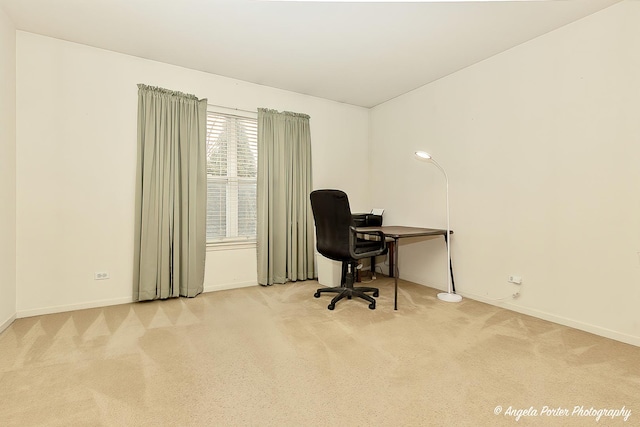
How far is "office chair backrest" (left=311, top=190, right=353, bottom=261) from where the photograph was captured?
9.08 ft

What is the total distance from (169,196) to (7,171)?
1.23m

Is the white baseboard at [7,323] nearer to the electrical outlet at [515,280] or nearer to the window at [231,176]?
the window at [231,176]

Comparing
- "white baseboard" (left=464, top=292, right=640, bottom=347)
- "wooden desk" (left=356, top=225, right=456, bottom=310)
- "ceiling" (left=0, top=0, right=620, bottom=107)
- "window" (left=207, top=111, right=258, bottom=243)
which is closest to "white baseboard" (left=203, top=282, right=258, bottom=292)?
"window" (left=207, top=111, right=258, bottom=243)

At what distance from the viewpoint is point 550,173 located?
2.60m

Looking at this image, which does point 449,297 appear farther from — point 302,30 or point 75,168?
point 75,168

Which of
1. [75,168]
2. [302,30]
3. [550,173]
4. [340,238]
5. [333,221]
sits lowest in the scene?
[340,238]

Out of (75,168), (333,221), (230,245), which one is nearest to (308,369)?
(333,221)

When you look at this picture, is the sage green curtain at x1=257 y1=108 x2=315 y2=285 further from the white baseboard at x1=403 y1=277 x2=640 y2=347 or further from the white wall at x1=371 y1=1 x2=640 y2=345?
the white baseboard at x1=403 y1=277 x2=640 y2=347

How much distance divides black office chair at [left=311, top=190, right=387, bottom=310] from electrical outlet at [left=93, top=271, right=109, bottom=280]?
2.14 metres

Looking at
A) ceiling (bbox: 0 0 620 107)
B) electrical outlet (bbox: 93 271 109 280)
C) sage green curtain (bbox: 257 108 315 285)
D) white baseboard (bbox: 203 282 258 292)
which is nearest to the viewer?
ceiling (bbox: 0 0 620 107)

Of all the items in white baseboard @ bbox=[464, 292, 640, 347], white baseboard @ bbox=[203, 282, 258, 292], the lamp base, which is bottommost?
white baseboard @ bbox=[464, 292, 640, 347]

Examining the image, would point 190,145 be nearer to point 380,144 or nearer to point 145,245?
point 145,245

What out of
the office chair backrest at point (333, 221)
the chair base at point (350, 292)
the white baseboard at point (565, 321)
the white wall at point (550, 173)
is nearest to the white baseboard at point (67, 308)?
the chair base at point (350, 292)

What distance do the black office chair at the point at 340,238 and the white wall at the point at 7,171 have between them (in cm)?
260
